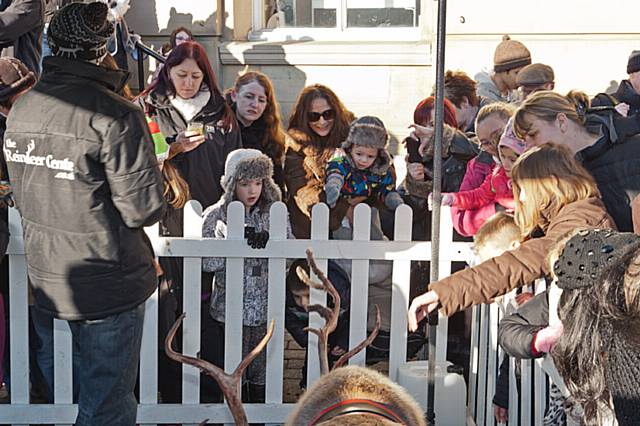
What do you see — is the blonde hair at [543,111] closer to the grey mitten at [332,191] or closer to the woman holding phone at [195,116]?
the grey mitten at [332,191]

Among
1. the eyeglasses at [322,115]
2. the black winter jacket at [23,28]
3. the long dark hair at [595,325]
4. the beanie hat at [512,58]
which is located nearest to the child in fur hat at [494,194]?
the eyeglasses at [322,115]

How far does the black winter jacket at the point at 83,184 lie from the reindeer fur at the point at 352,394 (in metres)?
0.92

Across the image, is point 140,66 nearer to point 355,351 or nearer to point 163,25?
point 163,25

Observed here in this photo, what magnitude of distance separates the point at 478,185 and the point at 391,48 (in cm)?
496

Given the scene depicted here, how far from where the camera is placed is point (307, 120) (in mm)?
5301

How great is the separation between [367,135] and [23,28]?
3.08 metres

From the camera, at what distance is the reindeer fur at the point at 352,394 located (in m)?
2.74

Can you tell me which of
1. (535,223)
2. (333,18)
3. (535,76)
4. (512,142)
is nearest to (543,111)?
(512,142)

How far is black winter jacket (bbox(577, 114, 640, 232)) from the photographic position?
3.60 metres

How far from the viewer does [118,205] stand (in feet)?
10.8

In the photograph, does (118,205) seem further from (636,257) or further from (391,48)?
(391,48)

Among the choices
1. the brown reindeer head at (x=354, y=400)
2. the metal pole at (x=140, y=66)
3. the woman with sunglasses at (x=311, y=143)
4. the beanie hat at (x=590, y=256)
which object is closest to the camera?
the beanie hat at (x=590, y=256)

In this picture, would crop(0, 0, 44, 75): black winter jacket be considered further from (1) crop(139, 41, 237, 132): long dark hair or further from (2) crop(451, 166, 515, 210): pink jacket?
(2) crop(451, 166, 515, 210): pink jacket

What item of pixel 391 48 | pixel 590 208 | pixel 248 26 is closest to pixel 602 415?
pixel 590 208
